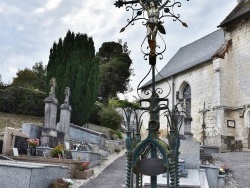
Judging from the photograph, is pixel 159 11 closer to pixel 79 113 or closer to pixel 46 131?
pixel 46 131

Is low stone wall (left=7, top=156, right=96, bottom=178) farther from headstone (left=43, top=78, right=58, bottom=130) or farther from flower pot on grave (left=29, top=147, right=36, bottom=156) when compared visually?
headstone (left=43, top=78, right=58, bottom=130)

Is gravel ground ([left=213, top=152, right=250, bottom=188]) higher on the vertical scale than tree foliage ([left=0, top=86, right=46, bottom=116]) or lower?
lower

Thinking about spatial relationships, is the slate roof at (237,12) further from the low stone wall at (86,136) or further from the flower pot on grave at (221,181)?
the flower pot on grave at (221,181)

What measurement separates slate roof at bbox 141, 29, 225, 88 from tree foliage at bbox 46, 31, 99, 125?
25.2ft

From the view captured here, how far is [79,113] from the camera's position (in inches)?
815

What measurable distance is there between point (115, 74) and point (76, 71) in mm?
15262

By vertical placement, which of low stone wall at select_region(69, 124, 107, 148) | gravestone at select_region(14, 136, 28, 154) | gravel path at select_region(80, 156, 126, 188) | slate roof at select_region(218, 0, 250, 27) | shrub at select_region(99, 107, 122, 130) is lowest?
gravel path at select_region(80, 156, 126, 188)

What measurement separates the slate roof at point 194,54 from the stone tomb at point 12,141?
15.8 metres

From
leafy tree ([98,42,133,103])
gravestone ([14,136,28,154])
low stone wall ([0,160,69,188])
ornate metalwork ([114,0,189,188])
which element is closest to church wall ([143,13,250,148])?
gravestone ([14,136,28,154])

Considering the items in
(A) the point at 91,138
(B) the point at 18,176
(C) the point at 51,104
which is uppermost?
(C) the point at 51,104

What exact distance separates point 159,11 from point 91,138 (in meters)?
14.9

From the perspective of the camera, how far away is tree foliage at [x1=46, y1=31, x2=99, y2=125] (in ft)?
68.5

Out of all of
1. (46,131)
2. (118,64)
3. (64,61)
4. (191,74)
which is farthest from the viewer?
(118,64)

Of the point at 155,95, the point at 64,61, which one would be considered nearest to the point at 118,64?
the point at 64,61
